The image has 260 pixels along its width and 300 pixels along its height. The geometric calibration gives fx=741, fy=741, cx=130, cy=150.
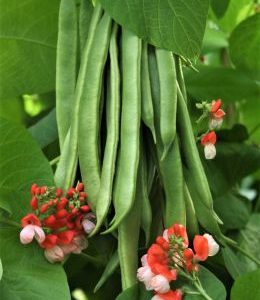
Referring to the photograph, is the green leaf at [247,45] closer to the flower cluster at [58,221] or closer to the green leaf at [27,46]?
the green leaf at [27,46]

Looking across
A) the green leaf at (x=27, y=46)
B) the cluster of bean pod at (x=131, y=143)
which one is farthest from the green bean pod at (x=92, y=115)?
the green leaf at (x=27, y=46)

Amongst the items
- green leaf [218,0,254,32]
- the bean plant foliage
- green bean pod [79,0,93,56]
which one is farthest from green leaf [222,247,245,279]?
green leaf [218,0,254,32]

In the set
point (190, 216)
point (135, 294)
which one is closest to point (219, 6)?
point (190, 216)

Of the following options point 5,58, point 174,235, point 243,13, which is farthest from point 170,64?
point 243,13

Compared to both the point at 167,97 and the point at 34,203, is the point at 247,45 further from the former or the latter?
the point at 34,203

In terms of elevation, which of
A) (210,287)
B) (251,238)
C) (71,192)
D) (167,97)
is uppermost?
(167,97)

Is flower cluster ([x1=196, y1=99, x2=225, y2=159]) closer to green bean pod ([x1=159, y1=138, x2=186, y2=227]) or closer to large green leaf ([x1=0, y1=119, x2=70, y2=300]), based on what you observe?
green bean pod ([x1=159, y1=138, x2=186, y2=227])

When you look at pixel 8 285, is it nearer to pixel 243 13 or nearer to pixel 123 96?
pixel 123 96
